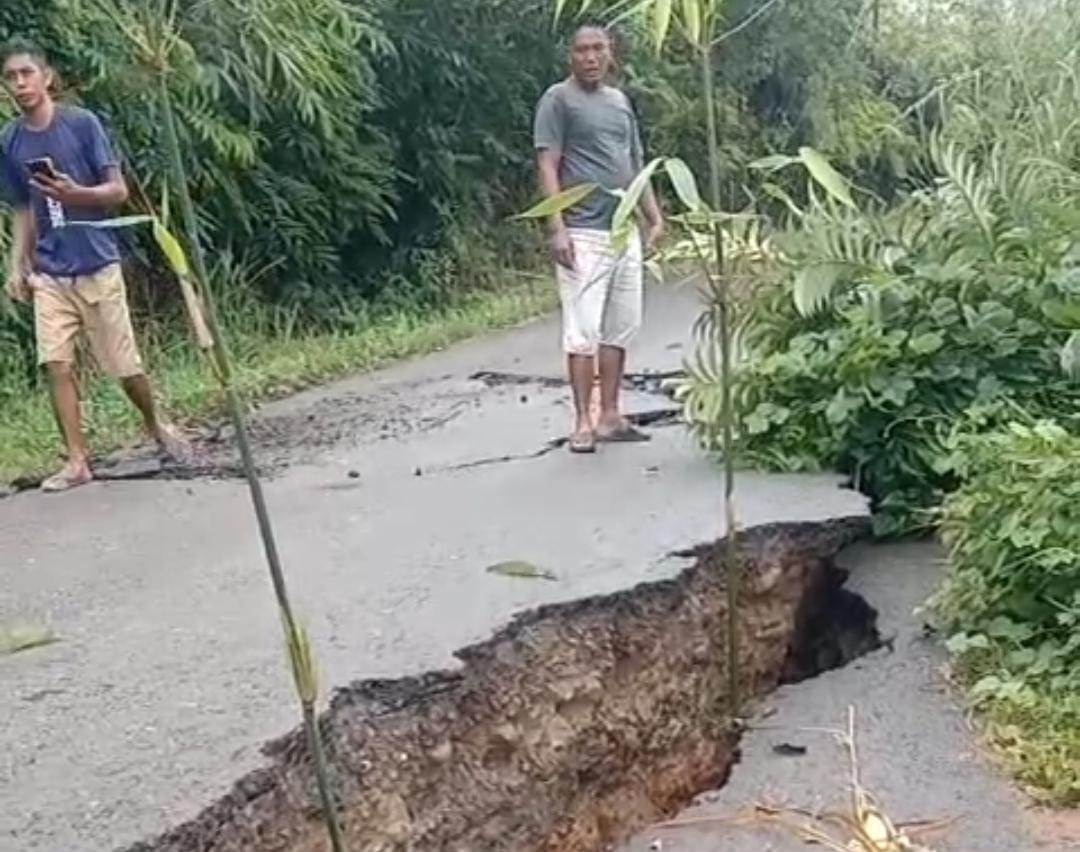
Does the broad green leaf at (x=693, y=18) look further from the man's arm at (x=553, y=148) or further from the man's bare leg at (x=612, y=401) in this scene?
the man's bare leg at (x=612, y=401)

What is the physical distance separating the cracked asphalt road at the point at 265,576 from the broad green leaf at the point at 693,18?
5.19ft

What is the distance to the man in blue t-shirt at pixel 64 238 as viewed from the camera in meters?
6.36

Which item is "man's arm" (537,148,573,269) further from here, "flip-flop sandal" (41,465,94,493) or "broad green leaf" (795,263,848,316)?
"flip-flop sandal" (41,465,94,493)

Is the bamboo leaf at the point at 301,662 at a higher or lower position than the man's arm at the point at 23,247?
higher

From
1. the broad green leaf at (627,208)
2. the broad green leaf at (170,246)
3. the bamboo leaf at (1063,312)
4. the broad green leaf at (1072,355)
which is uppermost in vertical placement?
the broad green leaf at (170,246)

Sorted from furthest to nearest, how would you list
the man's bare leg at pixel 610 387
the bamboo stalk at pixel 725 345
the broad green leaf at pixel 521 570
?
the man's bare leg at pixel 610 387, the broad green leaf at pixel 521 570, the bamboo stalk at pixel 725 345

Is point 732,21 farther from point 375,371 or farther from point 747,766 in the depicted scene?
point 747,766

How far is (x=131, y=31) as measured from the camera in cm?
244

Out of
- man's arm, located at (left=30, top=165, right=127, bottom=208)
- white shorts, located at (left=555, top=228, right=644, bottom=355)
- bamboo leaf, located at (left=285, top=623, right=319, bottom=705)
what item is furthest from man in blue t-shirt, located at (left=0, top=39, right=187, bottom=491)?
bamboo leaf, located at (left=285, top=623, right=319, bottom=705)

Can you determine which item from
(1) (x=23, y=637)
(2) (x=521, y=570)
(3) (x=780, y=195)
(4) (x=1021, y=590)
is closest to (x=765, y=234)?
(3) (x=780, y=195)

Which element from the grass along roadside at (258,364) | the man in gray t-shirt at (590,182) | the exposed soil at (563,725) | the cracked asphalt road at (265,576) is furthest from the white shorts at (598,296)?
the grass along roadside at (258,364)

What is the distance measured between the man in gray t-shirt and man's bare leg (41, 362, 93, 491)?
191 cm

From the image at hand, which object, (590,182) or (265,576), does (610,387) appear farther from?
(265,576)

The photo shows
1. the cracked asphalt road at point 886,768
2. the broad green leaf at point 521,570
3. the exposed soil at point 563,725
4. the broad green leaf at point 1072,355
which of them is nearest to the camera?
the exposed soil at point 563,725
